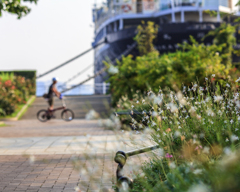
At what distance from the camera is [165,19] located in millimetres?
39281

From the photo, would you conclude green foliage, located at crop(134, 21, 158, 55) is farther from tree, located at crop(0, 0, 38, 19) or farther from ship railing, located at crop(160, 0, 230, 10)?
tree, located at crop(0, 0, 38, 19)

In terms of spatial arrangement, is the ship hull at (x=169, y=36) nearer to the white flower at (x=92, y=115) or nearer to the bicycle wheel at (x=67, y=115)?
the bicycle wheel at (x=67, y=115)

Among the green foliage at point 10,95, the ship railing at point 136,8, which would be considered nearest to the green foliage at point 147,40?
the green foliage at point 10,95

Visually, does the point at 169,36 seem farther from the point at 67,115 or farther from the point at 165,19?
the point at 67,115

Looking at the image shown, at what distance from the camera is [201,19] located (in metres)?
37.1

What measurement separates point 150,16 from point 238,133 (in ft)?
117

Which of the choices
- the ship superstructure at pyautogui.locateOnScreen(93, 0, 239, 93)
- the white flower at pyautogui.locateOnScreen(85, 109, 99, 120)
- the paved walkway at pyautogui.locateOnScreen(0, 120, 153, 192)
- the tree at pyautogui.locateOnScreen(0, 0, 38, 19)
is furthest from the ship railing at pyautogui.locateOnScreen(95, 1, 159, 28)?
the white flower at pyautogui.locateOnScreen(85, 109, 99, 120)

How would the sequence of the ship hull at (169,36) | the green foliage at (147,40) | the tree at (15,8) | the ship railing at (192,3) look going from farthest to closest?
the ship railing at (192,3)
the ship hull at (169,36)
the green foliage at (147,40)
the tree at (15,8)

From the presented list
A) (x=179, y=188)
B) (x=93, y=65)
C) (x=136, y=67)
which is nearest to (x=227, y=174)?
(x=179, y=188)

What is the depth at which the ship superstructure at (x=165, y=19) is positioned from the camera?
35.3 meters

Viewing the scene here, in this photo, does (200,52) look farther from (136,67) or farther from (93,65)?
(93,65)

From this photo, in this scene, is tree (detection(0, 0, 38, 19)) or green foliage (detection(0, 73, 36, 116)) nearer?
tree (detection(0, 0, 38, 19))

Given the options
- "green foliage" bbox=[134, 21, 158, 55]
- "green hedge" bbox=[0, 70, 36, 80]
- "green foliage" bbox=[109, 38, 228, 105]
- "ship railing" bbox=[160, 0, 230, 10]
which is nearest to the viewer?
"green foliage" bbox=[109, 38, 228, 105]

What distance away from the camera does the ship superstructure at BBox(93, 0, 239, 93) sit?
1391 inches
